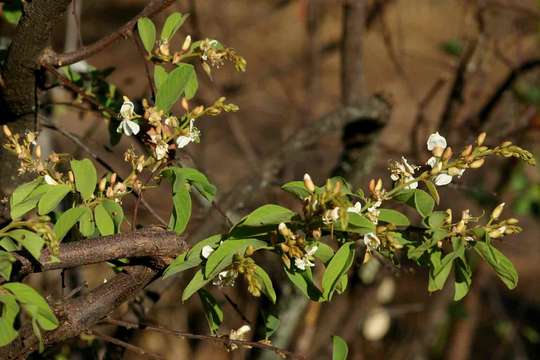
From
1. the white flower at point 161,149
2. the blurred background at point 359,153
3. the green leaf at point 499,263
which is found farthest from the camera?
the blurred background at point 359,153

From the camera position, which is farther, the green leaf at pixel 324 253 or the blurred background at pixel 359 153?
the blurred background at pixel 359 153

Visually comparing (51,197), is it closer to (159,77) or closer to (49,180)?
(49,180)

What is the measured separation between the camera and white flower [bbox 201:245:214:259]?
1.23m

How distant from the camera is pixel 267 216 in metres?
1.18

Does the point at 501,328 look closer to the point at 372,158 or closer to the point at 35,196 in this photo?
the point at 372,158

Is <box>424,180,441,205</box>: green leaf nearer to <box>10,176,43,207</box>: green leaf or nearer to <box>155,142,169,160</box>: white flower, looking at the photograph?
<box>155,142,169,160</box>: white flower

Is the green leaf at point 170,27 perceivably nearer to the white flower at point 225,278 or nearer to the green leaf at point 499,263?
the white flower at point 225,278

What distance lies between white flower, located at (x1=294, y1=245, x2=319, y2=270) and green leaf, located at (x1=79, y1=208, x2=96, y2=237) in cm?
34

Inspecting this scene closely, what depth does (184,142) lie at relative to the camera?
1.34 metres

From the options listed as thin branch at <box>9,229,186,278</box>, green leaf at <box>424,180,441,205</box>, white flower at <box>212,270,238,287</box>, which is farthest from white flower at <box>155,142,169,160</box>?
green leaf at <box>424,180,441,205</box>

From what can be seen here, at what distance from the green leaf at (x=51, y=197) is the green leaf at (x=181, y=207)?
0.58 feet

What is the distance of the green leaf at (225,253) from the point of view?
1182 mm

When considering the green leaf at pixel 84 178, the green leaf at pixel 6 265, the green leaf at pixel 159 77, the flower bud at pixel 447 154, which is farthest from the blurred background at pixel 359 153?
the green leaf at pixel 6 265

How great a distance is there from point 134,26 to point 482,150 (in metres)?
0.71
